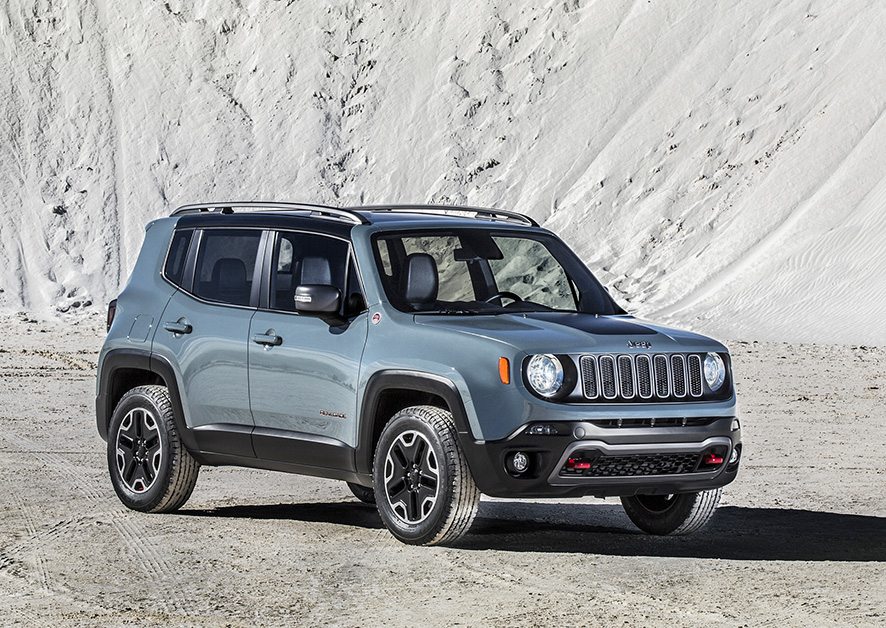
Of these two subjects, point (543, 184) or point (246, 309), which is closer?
point (246, 309)

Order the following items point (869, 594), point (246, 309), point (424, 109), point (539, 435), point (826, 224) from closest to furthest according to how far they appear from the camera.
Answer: point (869, 594)
point (539, 435)
point (246, 309)
point (826, 224)
point (424, 109)

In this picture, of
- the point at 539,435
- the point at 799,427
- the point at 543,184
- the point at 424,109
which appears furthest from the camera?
the point at 424,109

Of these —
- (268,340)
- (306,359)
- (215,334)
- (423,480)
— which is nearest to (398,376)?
(423,480)

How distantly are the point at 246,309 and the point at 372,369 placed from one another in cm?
119

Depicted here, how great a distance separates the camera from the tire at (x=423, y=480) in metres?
7.99

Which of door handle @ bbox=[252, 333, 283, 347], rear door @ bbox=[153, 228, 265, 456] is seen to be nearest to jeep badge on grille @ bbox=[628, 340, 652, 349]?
door handle @ bbox=[252, 333, 283, 347]

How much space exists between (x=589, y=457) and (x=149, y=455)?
3.17m

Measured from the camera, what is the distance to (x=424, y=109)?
47.6 m

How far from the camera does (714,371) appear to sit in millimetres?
8375

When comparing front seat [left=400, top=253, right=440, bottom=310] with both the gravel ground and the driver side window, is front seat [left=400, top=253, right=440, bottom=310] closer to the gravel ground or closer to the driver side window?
the driver side window

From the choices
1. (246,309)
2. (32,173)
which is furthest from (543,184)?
(246,309)

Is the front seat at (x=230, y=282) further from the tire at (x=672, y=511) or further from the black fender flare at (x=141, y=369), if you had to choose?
the tire at (x=672, y=511)

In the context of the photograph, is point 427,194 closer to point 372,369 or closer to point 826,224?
point 826,224

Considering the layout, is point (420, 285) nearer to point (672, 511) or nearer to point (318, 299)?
point (318, 299)
